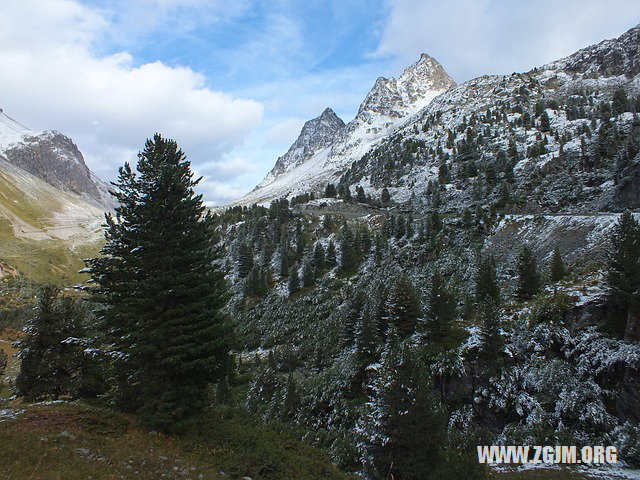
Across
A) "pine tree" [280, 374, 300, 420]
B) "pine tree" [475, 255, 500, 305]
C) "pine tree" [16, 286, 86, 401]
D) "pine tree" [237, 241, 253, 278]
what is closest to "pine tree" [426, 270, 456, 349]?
"pine tree" [475, 255, 500, 305]

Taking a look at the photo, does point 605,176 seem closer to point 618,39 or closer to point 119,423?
point 119,423

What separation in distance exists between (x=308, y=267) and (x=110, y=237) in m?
69.2

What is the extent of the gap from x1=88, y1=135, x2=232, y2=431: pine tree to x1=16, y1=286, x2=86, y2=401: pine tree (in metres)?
7.34

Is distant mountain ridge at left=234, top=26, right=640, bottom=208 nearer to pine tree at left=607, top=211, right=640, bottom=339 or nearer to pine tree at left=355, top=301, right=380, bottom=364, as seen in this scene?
pine tree at left=355, top=301, right=380, bottom=364

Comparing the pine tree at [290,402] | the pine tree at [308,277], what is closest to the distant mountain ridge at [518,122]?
the pine tree at [308,277]

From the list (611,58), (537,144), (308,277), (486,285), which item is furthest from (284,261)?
(611,58)

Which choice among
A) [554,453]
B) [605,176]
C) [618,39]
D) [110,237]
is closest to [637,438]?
[554,453]

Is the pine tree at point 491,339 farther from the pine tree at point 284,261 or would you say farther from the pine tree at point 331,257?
the pine tree at point 284,261

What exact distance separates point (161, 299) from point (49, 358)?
13.1 m

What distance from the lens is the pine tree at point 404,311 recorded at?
44906 mm

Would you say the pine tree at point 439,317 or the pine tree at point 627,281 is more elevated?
the pine tree at point 627,281

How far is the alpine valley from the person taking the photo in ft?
69.5

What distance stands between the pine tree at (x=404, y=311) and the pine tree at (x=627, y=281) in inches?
841

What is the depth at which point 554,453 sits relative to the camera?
21562mm
